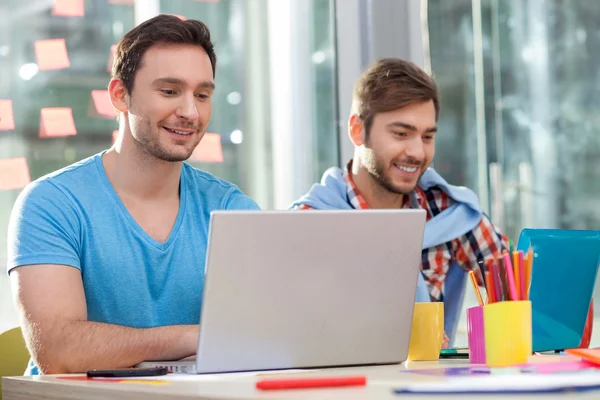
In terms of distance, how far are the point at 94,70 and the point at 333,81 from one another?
84 centimetres

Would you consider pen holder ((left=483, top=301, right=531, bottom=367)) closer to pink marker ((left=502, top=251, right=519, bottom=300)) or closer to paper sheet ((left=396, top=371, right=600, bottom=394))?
pink marker ((left=502, top=251, right=519, bottom=300))

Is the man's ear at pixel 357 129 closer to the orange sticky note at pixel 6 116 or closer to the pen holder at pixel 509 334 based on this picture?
the orange sticky note at pixel 6 116

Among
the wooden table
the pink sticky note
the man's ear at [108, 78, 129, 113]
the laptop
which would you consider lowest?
the wooden table

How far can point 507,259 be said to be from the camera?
121 cm

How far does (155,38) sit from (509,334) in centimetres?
105

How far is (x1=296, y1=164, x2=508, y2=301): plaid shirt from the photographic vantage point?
2.37m

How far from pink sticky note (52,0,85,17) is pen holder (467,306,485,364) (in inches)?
65.5

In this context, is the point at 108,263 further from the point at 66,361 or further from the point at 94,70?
the point at 94,70

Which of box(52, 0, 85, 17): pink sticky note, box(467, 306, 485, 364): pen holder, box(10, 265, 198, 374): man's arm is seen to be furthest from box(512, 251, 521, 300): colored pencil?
box(52, 0, 85, 17): pink sticky note

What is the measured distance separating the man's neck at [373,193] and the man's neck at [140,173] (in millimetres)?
689

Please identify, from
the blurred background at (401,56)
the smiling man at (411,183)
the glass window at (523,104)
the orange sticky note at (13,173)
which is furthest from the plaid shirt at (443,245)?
the orange sticky note at (13,173)

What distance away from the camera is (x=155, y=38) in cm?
191

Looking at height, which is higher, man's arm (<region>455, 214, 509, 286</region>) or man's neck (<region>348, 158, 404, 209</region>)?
man's neck (<region>348, 158, 404, 209</region>)

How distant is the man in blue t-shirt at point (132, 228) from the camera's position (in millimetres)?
1546
